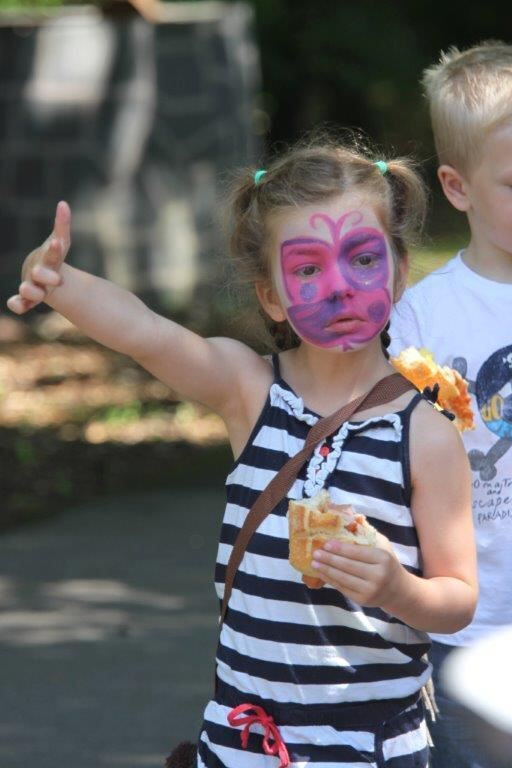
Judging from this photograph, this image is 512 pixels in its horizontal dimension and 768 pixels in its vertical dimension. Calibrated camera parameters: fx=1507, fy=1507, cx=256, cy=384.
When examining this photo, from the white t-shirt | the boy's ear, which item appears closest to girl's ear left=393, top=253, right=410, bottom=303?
the white t-shirt

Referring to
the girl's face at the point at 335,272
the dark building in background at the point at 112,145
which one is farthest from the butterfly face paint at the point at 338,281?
the dark building in background at the point at 112,145

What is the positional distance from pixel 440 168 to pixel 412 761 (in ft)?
4.17

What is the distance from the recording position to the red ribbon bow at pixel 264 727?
2.51m

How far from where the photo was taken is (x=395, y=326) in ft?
10.1

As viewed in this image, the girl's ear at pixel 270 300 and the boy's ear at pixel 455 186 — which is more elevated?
the boy's ear at pixel 455 186

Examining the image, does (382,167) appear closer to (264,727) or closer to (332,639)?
(332,639)

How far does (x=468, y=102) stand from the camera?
312cm

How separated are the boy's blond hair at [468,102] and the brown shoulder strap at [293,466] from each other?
0.71m

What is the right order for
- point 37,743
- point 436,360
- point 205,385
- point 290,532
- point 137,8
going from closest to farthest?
point 290,532, point 205,385, point 436,360, point 37,743, point 137,8

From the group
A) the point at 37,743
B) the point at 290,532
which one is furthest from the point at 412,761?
the point at 37,743

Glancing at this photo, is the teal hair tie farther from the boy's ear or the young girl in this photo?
the boy's ear

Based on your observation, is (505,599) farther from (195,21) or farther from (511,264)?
(195,21)

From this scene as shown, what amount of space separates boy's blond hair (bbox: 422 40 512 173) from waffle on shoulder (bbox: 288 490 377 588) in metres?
1.06

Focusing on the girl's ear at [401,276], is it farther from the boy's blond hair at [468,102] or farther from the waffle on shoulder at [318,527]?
the waffle on shoulder at [318,527]
